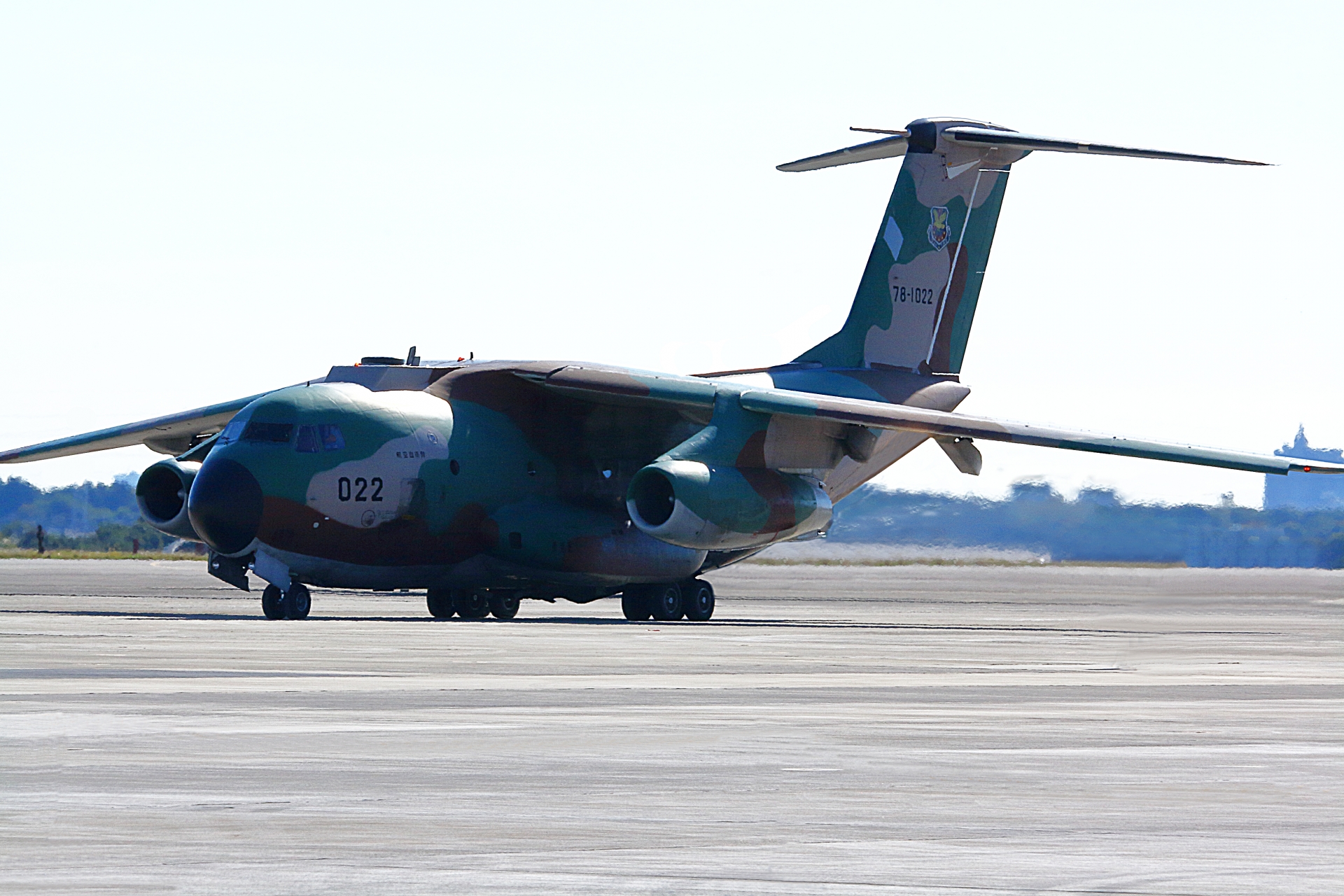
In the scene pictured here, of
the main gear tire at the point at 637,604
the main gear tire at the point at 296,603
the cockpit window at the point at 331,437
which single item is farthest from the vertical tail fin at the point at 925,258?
the main gear tire at the point at 296,603

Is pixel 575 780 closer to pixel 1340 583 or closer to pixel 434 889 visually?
pixel 434 889

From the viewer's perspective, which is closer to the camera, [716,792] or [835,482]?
[716,792]

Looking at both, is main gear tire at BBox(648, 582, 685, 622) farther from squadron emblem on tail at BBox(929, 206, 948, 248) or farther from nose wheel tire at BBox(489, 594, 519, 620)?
squadron emblem on tail at BBox(929, 206, 948, 248)

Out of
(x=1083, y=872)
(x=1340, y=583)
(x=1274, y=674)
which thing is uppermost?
(x=1083, y=872)

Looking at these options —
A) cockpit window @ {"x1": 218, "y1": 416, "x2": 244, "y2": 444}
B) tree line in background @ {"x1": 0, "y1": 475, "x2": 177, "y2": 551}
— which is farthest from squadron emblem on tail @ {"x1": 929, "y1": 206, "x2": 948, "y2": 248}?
tree line in background @ {"x1": 0, "y1": 475, "x2": 177, "y2": 551}

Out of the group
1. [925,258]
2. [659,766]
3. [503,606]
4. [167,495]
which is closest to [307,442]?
[167,495]

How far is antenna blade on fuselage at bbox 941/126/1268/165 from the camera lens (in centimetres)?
3253

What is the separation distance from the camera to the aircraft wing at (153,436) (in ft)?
109

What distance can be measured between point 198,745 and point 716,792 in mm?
3103

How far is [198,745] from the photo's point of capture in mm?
10562

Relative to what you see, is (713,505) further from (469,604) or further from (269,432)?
(269,432)

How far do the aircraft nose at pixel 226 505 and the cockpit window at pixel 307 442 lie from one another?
84 centimetres

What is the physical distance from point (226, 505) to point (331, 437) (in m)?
1.85

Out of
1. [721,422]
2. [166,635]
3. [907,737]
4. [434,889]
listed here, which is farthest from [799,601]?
[434,889]
